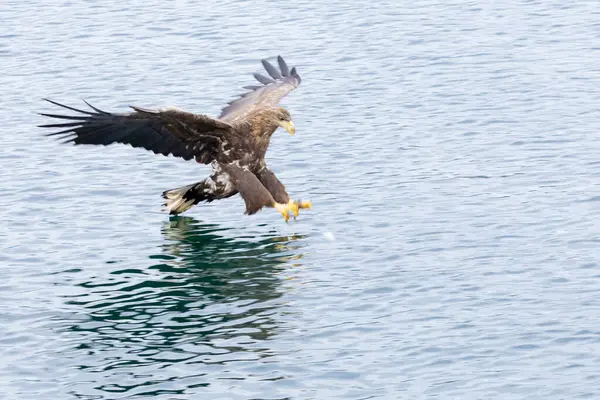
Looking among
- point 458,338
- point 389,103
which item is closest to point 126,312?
point 458,338

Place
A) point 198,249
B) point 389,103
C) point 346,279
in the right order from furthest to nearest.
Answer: point 389,103 → point 198,249 → point 346,279

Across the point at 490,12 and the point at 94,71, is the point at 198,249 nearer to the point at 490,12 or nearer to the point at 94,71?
the point at 94,71

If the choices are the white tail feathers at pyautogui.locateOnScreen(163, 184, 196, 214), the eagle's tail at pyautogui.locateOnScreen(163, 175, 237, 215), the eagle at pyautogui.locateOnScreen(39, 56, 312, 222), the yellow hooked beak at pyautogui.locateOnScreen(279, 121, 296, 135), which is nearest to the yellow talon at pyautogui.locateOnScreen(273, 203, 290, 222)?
the eagle at pyautogui.locateOnScreen(39, 56, 312, 222)

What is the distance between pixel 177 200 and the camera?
16656mm

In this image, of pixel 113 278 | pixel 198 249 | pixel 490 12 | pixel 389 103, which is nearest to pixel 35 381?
pixel 113 278

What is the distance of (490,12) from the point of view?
26.7 metres

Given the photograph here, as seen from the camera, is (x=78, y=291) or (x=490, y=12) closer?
(x=78, y=291)

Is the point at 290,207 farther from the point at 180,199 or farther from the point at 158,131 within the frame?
the point at 158,131

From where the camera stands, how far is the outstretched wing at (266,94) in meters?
17.1

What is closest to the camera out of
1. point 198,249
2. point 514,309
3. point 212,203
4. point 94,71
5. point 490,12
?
point 514,309

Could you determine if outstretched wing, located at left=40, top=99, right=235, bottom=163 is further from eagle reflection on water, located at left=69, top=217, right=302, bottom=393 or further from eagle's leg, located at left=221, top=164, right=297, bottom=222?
eagle reflection on water, located at left=69, top=217, right=302, bottom=393

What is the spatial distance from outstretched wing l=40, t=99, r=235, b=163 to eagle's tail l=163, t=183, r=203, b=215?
0.71m

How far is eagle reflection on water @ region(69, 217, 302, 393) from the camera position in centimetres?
1252

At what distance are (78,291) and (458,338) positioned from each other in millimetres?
4256
